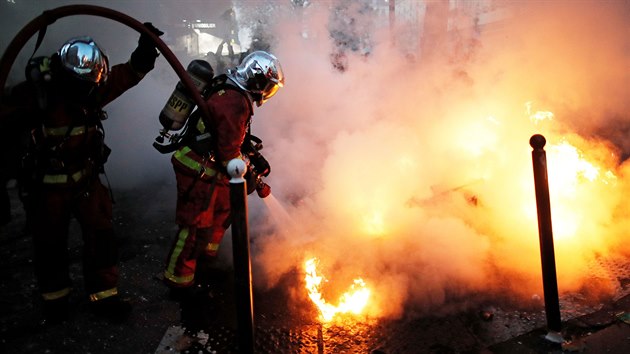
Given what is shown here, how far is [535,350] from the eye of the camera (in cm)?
251

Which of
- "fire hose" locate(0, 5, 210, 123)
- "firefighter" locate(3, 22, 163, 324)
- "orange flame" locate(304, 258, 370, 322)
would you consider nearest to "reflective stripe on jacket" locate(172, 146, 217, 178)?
"fire hose" locate(0, 5, 210, 123)

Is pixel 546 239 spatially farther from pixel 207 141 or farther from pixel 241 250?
pixel 207 141

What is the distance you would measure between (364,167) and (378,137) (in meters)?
0.62

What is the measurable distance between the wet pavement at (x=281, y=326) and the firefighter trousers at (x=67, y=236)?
0.26m

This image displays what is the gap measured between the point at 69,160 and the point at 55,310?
1012 millimetres

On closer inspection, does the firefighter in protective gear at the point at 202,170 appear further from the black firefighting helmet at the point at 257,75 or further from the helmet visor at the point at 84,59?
the helmet visor at the point at 84,59

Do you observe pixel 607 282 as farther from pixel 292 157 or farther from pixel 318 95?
pixel 318 95

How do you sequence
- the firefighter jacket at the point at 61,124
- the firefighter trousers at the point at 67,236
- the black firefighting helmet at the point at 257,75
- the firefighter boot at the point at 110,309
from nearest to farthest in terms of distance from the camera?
1. the firefighter jacket at the point at 61,124
2. the firefighter trousers at the point at 67,236
3. the firefighter boot at the point at 110,309
4. the black firefighting helmet at the point at 257,75

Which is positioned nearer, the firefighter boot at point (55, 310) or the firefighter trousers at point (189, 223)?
the firefighter boot at point (55, 310)

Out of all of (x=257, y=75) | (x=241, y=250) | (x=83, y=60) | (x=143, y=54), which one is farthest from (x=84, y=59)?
(x=241, y=250)

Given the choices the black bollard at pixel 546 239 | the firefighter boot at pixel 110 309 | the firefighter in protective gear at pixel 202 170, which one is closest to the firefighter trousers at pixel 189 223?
the firefighter in protective gear at pixel 202 170

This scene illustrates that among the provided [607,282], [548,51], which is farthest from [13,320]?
[548,51]

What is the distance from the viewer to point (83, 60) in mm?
2576

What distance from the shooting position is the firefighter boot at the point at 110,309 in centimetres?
283
